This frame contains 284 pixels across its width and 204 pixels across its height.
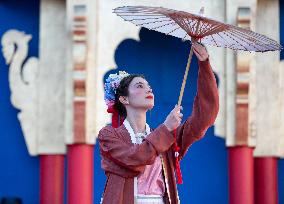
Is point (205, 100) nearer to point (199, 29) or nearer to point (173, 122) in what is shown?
point (173, 122)

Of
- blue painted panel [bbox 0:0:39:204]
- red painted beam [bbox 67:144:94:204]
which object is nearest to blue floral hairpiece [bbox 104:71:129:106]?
red painted beam [bbox 67:144:94:204]

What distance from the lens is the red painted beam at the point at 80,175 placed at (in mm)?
8500

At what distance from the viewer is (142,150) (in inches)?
152

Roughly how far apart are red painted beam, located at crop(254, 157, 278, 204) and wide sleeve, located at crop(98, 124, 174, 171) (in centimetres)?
515

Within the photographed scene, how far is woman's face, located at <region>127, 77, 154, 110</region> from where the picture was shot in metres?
4.12

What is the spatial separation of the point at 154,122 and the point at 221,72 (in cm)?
89

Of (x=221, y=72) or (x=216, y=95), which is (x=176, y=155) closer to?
(x=216, y=95)

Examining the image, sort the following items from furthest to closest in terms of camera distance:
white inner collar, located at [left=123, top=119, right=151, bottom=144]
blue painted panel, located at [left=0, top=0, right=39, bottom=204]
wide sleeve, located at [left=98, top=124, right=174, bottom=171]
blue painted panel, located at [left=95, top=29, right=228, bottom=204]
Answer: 1. blue painted panel, located at [left=0, top=0, right=39, bottom=204]
2. blue painted panel, located at [left=95, top=29, right=228, bottom=204]
3. white inner collar, located at [left=123, top=119, right=151, bottom=144]
4. wide sleeve, located at [left=98, top=124, right=174, bottom=171]

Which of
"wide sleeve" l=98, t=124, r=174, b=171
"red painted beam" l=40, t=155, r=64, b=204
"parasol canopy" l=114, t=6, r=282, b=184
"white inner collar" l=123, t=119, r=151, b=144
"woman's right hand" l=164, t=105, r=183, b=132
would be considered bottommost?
"red painted beam" l=40, t=155, r=64, b=204

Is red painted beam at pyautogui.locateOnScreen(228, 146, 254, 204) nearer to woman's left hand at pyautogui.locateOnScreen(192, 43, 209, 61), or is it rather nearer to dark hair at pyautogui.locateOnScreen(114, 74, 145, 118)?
dark hair at pyautogui.locateOnScreen(114, 74, 145, 118)

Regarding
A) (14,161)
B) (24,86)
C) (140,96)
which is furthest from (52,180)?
(140,96)

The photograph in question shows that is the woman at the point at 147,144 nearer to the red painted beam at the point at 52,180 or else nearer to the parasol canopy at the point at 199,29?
the parasol canopy at the point at 199,29

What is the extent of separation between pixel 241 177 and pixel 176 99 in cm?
115

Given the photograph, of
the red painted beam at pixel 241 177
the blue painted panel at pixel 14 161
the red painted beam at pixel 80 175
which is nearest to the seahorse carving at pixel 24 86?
the blue painted panel at pixel 14 161
